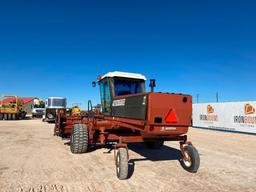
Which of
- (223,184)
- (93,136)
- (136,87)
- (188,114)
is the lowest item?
(223,184)

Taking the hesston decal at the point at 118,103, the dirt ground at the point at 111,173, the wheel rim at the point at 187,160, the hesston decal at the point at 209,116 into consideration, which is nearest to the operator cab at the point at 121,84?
the hesston decal at the point at 118,103

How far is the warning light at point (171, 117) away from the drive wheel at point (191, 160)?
1057 millimetres

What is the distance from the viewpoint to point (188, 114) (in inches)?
227

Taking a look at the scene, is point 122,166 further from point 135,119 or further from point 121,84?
point 121,84

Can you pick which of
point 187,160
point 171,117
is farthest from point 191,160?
point 171,117

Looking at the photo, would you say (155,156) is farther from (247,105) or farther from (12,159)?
(247,105)

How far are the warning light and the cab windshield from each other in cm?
255

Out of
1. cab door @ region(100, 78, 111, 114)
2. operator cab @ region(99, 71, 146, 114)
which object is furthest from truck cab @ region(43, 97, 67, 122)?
operator cab @ region(99, 71, 146, 114)

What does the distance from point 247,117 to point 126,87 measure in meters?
11.2

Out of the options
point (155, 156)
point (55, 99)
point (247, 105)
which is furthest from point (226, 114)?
point (55, 99)

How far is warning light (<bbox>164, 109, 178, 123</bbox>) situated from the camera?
5488 mm

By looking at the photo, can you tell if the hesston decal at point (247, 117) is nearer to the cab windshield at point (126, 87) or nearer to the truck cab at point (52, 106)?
the cab windshield at point (126, 87)

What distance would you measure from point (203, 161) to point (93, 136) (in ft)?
12.7

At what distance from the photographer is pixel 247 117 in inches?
599
